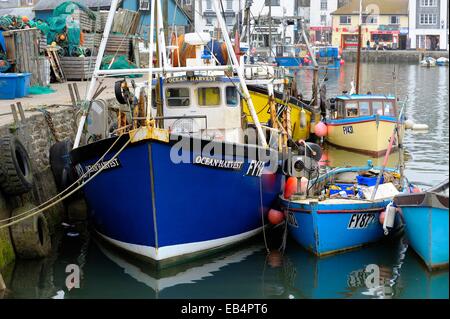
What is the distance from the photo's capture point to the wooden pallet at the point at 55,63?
25266mm

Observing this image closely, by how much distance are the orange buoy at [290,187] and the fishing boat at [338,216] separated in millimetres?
311

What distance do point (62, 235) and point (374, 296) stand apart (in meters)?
5.88

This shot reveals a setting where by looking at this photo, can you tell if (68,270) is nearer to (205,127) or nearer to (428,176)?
(205,127)

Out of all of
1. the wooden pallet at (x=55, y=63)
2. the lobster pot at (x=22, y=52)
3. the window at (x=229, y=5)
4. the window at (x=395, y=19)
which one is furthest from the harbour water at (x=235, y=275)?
the window at (x=395, y=19)

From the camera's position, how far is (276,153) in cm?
1312

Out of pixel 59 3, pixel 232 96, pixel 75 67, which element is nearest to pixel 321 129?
pixel 75 67

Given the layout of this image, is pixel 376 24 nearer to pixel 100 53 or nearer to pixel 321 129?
pixel 321 129

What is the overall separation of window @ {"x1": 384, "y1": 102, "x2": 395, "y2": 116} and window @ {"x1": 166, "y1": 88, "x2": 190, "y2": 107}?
10750mm

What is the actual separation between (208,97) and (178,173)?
274cm

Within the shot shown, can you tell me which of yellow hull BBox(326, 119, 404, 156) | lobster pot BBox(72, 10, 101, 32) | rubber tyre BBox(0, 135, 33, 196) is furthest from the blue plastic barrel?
lobster pot BBox(72, 10, 101, 32)

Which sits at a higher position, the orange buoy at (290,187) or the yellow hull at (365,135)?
the orange buoy at (290,187)

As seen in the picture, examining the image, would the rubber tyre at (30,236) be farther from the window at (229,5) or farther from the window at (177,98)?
the window at (229,5)

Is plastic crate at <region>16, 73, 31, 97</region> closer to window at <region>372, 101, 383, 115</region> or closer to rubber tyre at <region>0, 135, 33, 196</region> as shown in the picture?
rubber tyre at <region>0, 135, 33, 196</region>

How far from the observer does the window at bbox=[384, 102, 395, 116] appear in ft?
75.7
